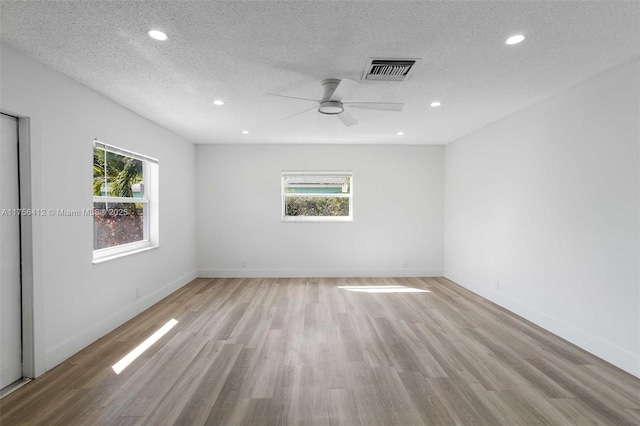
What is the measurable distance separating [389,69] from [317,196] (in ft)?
11.7

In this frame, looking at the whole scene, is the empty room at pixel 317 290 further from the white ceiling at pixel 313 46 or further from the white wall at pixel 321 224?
the white wall at pixel 321 224

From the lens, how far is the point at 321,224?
19.4ft

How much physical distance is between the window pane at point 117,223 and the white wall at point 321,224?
1663 millimetres

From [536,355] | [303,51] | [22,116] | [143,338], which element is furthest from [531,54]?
[143,338]

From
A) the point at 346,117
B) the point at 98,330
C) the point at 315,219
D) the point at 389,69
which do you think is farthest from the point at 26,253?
the point at 315,219

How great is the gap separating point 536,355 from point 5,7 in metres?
4.51

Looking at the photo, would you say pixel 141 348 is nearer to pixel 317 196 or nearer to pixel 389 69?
pixel 389 69

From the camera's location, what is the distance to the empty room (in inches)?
78.0

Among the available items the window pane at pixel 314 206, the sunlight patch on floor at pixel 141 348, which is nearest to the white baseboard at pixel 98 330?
the sunlight patch on floor at pixel 141 348

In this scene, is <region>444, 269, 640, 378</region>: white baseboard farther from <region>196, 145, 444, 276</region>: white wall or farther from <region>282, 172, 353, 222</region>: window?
<region>282, 172, 353, 222</region>: window

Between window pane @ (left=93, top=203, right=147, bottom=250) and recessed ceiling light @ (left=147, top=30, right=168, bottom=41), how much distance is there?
198 cm

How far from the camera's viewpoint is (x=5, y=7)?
182 cm

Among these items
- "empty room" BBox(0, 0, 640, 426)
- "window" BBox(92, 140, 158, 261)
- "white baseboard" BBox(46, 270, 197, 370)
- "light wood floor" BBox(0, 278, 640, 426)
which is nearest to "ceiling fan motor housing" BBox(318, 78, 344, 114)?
"empty room" BBox(0, 0, 640, 426)

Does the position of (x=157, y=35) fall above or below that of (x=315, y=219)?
above
